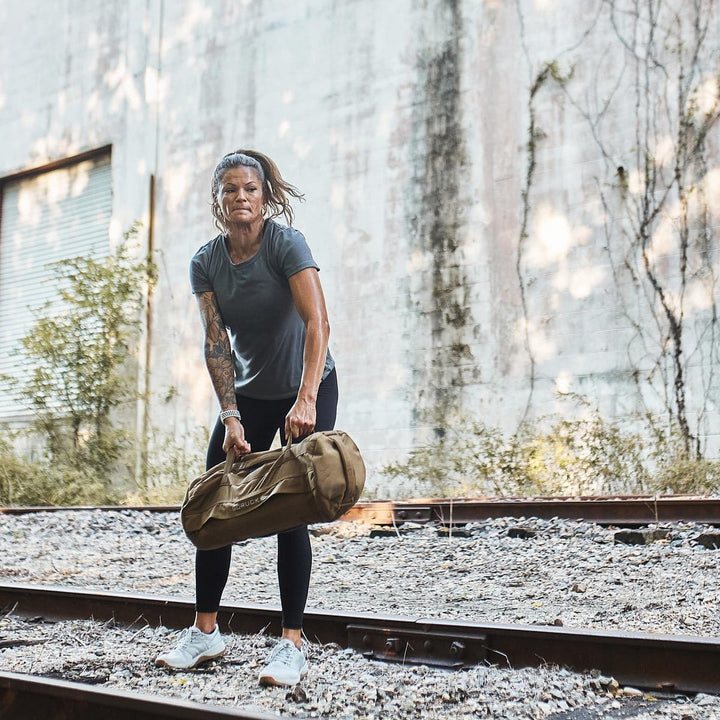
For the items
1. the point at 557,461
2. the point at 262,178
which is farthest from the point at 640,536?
the point at 557,461

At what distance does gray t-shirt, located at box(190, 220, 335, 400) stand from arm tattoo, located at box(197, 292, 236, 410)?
64mm

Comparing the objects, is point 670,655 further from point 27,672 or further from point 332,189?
point 332,189

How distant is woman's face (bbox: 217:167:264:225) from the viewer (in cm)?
305

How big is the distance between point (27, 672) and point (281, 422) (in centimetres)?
139

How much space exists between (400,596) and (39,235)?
13277mm

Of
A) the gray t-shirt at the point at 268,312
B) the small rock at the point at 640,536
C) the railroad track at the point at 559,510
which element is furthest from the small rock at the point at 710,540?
the gray t-shirt at the point at 268,312

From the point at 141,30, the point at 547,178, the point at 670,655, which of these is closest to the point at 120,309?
the point at 141,30

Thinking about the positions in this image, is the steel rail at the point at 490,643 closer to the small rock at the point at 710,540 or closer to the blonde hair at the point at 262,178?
the blonde hair at the point at 262,178

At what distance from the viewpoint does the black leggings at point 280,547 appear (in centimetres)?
304

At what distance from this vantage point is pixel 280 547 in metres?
3.08

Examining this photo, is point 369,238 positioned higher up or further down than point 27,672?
higher up

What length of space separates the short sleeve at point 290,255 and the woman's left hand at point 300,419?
47 centimetres

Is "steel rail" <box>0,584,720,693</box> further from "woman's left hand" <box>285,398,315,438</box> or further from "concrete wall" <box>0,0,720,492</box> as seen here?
"concrete wall" <box>0,0,720,492</box>

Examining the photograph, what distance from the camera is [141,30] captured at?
1470 cm
